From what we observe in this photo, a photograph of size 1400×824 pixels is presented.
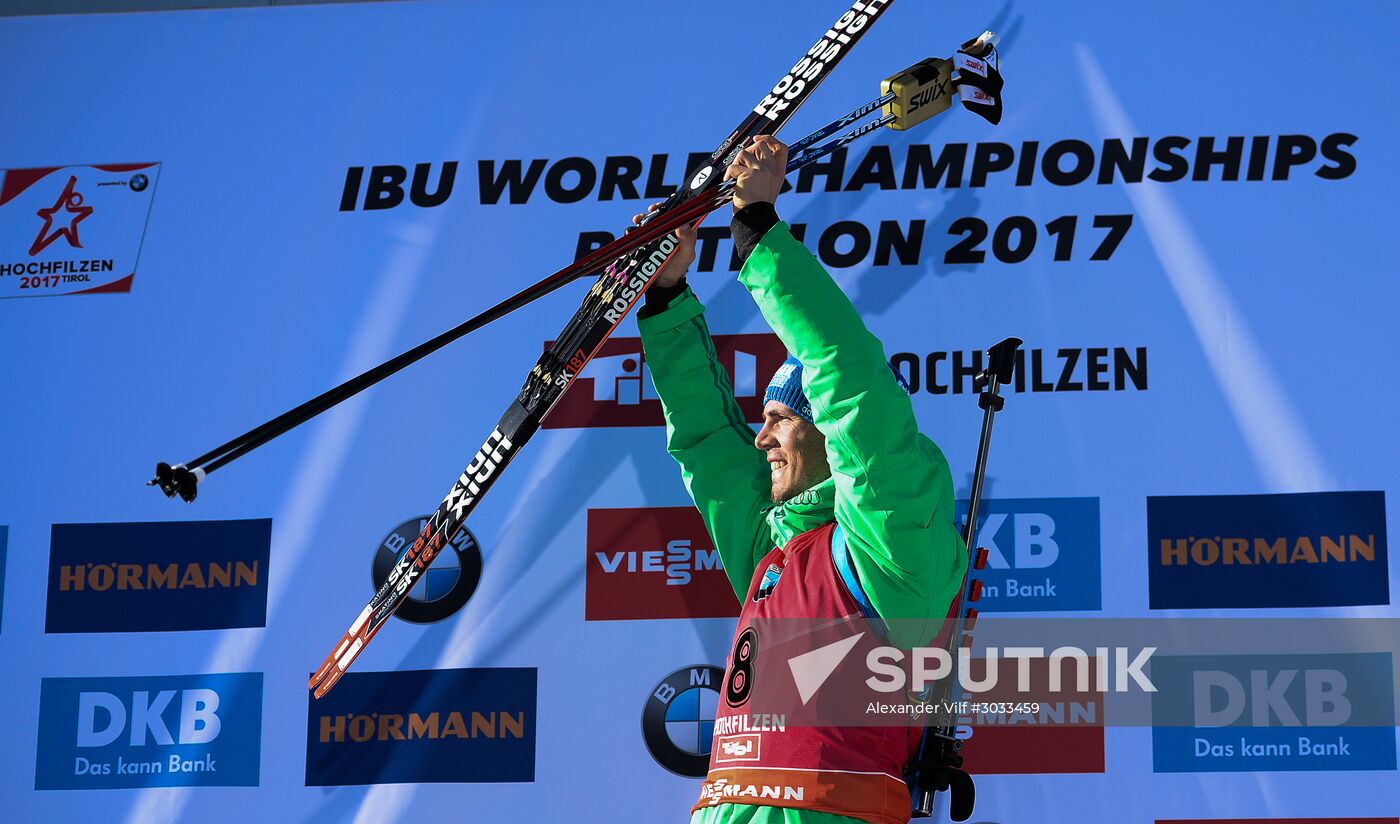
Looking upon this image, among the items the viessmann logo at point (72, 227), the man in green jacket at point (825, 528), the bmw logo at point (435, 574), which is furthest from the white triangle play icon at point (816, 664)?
the viessmann logo at point (72, 227)

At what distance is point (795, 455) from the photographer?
2.52 m

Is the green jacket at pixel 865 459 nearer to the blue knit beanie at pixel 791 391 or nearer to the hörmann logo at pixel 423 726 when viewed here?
the blue knit beanie at pixel 791 391

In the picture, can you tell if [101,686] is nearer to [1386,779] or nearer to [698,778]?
[698,778]

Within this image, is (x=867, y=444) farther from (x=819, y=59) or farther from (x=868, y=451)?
(x=819, y=59)

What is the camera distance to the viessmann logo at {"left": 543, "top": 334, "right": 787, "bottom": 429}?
3.10 metres

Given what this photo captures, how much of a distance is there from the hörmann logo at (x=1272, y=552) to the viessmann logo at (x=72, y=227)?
2171mm

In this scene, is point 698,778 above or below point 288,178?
below

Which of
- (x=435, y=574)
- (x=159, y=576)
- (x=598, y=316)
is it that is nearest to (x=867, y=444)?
(x=598, y=316)

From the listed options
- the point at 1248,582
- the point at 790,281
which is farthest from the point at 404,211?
the point at 1248,582

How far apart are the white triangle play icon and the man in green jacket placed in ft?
0.14

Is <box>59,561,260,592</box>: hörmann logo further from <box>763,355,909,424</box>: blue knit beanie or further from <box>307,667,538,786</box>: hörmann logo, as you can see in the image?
<box>763,355,909,424</box>: blue knit beanie

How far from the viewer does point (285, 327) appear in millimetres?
3281

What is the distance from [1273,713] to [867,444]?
1.15 metres

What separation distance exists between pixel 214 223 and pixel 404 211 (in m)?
0.42
